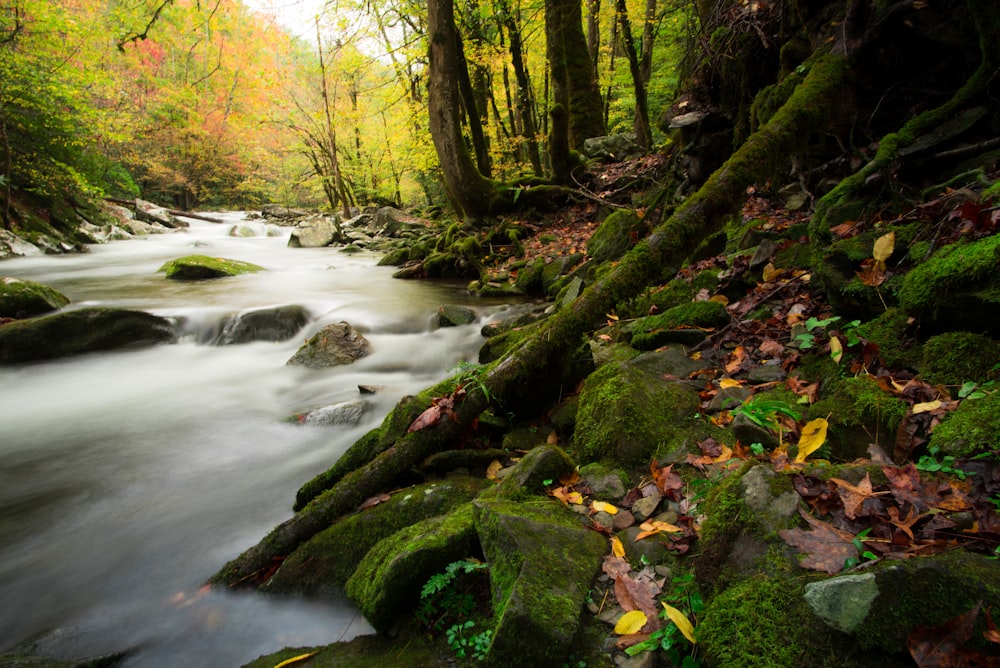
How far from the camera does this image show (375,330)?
791 cm

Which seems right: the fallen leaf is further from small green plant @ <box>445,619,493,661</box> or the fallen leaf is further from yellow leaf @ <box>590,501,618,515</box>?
small green plant @ <box>445,619,493,661</box>

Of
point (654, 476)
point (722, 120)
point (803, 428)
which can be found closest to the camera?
point (803, 428)

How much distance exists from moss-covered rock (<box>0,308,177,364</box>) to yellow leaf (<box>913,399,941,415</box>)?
917 centimetres

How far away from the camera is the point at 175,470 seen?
4.41 m

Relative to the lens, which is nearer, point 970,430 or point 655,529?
point 970,430

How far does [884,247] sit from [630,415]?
1815mm

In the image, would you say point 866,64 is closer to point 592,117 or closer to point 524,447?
point 524,447

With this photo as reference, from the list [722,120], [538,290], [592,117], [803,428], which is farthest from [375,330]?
[592,117]

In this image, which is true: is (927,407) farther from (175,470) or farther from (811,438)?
(175,470)

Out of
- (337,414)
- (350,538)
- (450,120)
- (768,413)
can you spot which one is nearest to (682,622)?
(768,413)

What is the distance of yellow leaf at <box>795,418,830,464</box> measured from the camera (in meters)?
2.03

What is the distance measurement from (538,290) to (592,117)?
6.42 metres

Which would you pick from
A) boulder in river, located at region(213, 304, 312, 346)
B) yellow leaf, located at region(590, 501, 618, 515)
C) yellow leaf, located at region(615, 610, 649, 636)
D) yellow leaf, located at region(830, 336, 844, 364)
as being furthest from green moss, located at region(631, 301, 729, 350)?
boulder in river, located at region(213, 304, 312, 346)

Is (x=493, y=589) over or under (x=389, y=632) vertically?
over
